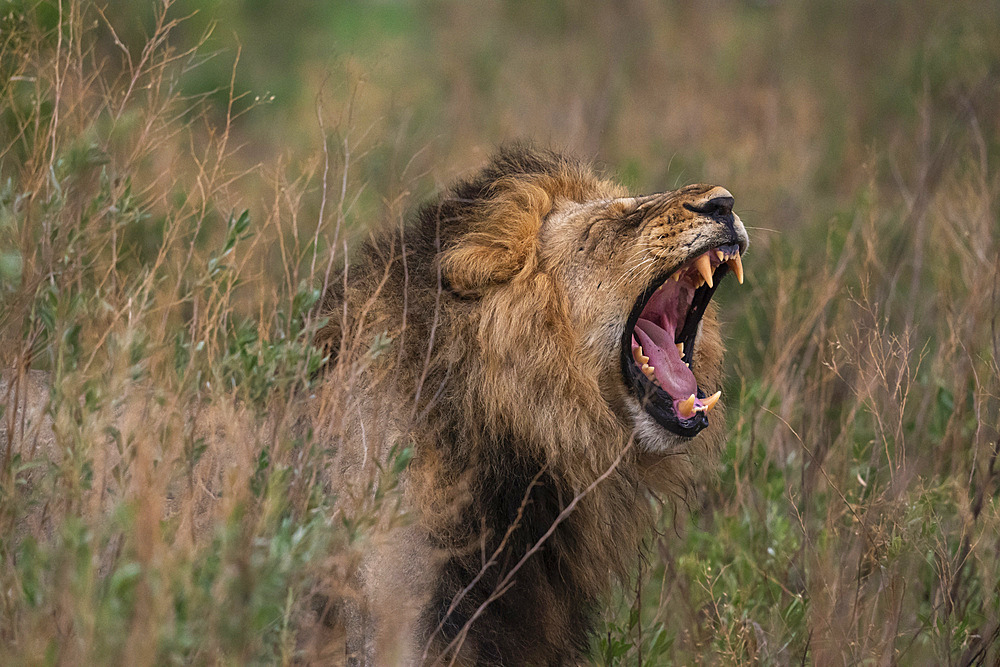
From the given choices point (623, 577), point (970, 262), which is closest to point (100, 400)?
point (623, 577)

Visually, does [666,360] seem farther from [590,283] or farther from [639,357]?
[590,283]

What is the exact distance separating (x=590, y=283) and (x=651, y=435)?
49 centimetres

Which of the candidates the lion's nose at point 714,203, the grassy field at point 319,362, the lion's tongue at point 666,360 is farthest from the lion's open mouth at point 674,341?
the grassy field at point 319,362

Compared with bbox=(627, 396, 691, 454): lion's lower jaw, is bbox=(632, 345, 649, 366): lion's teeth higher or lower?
higher

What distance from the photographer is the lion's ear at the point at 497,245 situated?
2.92 metres

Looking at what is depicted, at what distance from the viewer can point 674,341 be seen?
3279 mm

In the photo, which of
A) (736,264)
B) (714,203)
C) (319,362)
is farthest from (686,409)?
(319,362)

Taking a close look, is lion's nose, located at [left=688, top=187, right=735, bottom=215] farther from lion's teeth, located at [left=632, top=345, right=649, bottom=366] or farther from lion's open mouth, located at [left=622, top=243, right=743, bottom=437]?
lion's teeth, located at [left=632, top=345, right=649, bottom=366]

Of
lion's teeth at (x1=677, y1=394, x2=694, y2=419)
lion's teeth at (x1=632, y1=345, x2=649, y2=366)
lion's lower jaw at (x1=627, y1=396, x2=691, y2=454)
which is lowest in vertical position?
→ lion's lower jaw at (x1=627, y1=396, x2=691, y2=454)

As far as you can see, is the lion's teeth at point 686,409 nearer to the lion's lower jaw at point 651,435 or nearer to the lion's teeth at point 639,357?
the lion's lower jaw at point 651,435

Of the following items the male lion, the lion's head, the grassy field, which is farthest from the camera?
the lion's head

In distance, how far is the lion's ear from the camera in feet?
9.58

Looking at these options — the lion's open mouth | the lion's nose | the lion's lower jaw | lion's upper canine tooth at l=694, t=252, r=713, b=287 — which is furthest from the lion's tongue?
the lion's nose

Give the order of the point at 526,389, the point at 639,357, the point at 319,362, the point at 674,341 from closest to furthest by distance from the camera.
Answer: the point at 319,362
the point at 526,389
the point at 639,357
the point at 674,341
